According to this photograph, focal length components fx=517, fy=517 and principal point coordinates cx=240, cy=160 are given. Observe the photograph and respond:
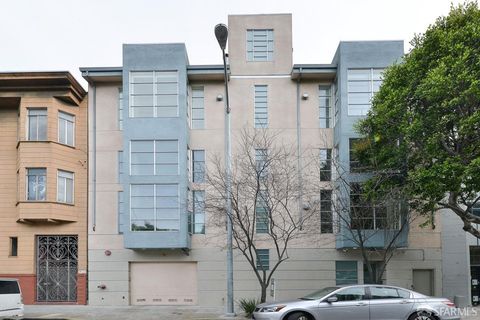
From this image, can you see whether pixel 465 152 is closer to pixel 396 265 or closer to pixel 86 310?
pixel 396 265

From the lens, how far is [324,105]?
23281 millimetres

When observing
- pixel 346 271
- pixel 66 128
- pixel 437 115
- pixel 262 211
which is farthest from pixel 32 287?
pixel 437 115

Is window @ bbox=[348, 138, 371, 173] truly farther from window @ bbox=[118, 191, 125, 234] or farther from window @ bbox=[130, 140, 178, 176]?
window @ bbox=[118, 191, 125, 234]

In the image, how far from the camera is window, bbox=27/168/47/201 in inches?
870

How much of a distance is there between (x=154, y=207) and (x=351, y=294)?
10.2 meters

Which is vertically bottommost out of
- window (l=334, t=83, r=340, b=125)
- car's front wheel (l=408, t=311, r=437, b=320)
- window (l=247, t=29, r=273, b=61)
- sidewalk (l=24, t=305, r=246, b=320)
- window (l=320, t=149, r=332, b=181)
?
sidewalk (l=24, t=305, r=246, b=320)

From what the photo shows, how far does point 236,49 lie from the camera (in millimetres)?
23266

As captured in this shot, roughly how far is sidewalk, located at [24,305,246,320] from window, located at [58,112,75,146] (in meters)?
7.11

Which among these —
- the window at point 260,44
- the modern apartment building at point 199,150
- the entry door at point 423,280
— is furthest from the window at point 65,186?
the entry door at point 423,280

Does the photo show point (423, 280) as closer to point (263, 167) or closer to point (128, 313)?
point (263, 167)

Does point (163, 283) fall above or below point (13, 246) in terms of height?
below

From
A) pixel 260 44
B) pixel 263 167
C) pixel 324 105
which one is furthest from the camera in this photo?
pixel 260 44

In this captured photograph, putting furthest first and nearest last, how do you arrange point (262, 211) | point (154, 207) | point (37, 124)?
1. point (37, 124)
2. point (154, 207)
3. point (262, 211)

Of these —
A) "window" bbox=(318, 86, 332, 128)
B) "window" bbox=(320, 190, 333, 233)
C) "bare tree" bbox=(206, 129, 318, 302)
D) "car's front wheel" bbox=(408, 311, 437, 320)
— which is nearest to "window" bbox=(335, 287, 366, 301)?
"car's front wheel" bbox=(408, 311, 437, 320)
